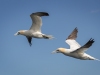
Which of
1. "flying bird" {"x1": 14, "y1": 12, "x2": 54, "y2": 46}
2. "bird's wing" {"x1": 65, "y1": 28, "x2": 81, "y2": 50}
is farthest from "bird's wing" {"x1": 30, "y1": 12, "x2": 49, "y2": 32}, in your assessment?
"bird's wing" {"x1": 65, "y1": 28, "x2": 81, "y2": 50}

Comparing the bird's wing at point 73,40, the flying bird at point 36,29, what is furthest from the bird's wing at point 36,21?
the bird's wing at point 73,40

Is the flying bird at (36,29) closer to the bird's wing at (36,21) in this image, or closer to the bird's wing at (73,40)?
the bird's wing at (36,21)

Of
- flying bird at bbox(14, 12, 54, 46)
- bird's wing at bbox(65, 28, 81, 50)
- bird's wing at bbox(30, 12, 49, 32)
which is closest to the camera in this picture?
bird's wing at bbox(65, 28, 81, 50)

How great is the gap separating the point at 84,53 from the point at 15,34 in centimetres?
825

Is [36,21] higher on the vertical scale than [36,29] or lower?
higher

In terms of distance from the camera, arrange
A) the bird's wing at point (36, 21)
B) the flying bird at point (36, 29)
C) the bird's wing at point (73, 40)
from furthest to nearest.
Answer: the flying bird at point (36, 29) < the bird's wing at point (36, 21) < the bird's wing at point (73, 40)

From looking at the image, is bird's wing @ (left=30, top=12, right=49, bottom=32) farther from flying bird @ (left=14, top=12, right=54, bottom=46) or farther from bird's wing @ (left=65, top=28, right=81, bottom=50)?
bird's wing @ (left=65, top=28, right=81, bottom=50)

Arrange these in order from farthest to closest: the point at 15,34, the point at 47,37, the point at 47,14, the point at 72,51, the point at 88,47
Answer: the point at 15,34 → the point at 47,37 → the point at 47,14 → the point at 72,51 → the point at 88,47

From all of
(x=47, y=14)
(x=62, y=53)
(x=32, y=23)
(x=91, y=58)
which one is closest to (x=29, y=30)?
(x=32, y=23)

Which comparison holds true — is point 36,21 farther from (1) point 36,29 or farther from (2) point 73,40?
(2) point 73,40

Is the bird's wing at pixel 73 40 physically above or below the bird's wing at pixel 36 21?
below

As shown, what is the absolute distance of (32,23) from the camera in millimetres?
23812

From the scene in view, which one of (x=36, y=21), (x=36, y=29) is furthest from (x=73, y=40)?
(x=36, y=21)

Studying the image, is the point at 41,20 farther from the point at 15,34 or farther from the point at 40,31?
the point at 15,34
